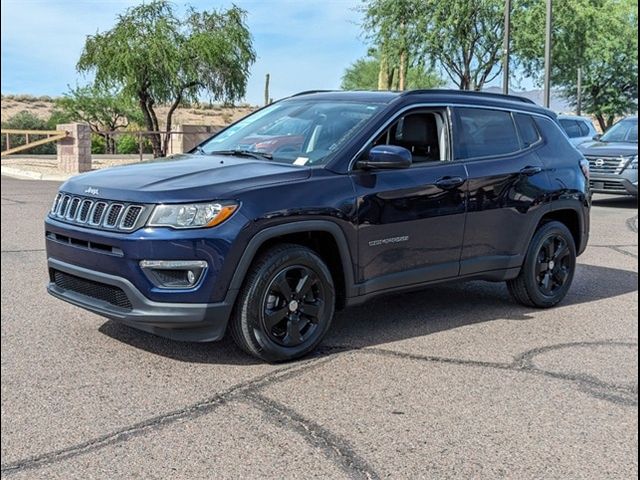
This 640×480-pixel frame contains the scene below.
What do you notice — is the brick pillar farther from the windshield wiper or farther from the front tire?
the front tire

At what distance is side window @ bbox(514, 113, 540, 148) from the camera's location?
6539 millimetres

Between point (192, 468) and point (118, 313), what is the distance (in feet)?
4.76

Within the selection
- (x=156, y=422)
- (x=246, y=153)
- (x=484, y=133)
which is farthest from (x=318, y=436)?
(x=484, y=133)

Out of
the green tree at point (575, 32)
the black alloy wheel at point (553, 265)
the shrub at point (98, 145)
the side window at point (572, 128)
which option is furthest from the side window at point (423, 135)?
the shrub at point (98, 145)

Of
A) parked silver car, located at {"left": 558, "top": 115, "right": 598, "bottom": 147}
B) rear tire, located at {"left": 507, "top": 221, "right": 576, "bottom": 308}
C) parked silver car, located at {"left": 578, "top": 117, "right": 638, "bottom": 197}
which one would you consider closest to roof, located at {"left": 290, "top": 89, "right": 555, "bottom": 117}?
rear tire, located at {"left": 507, "top": 221, "right": 576, "bottom": 308}

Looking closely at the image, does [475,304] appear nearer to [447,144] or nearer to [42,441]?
[447,144]

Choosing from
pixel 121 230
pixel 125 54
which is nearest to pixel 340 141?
pixel 121 230

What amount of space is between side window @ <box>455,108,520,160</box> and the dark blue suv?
0.04 ft

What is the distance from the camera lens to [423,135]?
5863 mm

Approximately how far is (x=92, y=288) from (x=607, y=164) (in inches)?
537

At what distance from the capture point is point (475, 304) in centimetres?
669

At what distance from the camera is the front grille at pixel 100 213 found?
4.40 metres

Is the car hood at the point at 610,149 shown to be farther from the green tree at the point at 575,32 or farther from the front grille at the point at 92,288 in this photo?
the front grille at the point at 92,288

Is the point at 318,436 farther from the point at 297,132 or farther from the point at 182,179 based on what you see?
the point at 297,132
